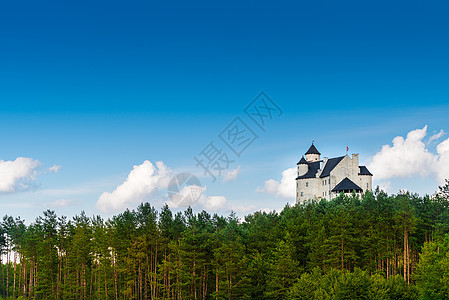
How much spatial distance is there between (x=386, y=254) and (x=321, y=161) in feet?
163

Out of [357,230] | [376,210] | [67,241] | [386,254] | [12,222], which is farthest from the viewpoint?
[12,222]

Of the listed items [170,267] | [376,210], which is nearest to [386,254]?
[376,210]

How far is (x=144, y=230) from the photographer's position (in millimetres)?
65375

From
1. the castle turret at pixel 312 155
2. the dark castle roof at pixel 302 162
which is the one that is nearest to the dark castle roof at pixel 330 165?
the dark castle roof at pixel 302 162

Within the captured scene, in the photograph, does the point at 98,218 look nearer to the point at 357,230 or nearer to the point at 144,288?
the point at 144,288

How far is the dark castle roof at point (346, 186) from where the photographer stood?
92556 mm

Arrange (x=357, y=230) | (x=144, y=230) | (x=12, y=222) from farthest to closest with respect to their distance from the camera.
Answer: (x=12, y=222)
(x=144, y=230)
(x=357, y=230)

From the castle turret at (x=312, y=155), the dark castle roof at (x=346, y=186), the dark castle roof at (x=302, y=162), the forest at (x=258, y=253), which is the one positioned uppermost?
the castle turret at (x=312, y=155)

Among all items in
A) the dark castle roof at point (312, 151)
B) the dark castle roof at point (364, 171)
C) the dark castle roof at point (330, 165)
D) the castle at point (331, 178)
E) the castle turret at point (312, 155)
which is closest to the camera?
the castle at point (331, 178)

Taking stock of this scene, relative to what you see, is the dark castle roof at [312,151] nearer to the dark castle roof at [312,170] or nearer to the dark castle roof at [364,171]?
the dark castle roof at [312,170]

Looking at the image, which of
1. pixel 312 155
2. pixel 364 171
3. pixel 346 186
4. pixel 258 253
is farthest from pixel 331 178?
pixel 258 253

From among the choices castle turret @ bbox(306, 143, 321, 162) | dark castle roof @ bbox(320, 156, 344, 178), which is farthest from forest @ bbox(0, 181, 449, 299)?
castle turret @ bbox(306, 143, 321, 162)

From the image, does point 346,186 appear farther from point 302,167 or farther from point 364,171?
point 302,167

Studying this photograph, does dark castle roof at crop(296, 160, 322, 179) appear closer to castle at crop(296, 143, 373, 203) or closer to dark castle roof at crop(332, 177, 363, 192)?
castle at crop(296, 143, 373, 203)
